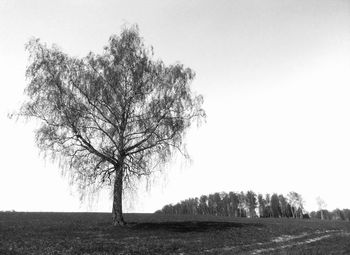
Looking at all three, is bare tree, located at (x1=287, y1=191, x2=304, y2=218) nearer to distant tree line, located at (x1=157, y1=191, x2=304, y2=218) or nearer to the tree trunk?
distant tree line, located at (x1=157, y1=191, x2=304, y2=218)

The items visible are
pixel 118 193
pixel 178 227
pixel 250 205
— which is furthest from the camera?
pixel 250 205

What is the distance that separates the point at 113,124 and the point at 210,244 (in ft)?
40.0

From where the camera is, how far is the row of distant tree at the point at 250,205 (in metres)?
148

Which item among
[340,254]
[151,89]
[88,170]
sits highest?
[151,89]

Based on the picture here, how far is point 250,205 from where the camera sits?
161250 millimetres

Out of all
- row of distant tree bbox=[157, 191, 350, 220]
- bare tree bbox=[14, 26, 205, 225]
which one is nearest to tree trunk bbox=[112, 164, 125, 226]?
bare tree bbox=[14, 26, 205, 225]

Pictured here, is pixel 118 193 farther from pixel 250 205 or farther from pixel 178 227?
pixel 250 205

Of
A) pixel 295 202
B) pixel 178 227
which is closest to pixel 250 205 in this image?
pixel 295 202

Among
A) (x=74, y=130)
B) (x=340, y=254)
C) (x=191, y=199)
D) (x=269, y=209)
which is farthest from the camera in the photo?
(x=191, y=199)

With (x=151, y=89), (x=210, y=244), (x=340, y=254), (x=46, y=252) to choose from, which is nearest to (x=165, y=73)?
(x=151, y=89)

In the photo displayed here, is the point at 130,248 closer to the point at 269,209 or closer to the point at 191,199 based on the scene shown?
the point at 269,209

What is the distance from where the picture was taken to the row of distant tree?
147625 millimetres

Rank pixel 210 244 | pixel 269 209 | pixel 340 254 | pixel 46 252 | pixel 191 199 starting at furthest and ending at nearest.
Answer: pixel 191 199 → pixel 269 209 → pixel 210 244 → pixel 46 252 → pixel 340 254

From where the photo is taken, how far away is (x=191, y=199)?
198 m
